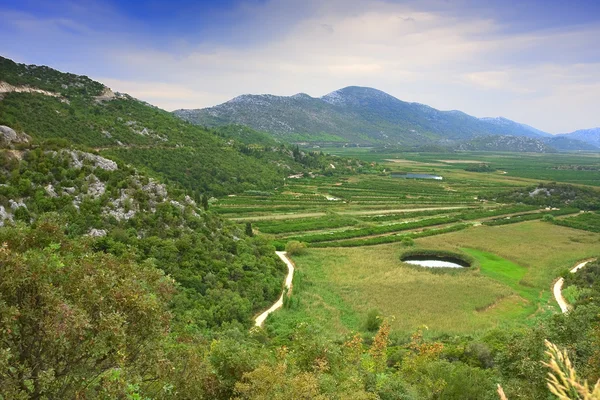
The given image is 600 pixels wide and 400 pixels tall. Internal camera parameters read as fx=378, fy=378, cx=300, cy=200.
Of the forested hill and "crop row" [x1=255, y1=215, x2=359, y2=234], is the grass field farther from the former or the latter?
the forested hill

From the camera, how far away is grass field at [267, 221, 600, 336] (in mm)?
38125

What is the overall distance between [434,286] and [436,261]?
14.1 metres

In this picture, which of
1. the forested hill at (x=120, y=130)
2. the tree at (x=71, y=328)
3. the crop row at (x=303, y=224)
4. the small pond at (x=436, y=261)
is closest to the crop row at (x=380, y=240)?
the small pond at (x=436, y=261)

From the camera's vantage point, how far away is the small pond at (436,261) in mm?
57469

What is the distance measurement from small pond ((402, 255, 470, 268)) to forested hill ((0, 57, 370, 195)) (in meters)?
47.6

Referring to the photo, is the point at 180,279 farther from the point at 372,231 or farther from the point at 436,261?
the point at 372,231

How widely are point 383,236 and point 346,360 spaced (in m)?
48.2

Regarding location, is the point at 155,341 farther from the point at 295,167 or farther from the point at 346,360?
the point at 295,167

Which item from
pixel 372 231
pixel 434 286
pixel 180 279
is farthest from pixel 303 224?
pixel 180 279

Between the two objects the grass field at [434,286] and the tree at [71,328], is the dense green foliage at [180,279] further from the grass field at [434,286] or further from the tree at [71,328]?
the grass field at [434,286]

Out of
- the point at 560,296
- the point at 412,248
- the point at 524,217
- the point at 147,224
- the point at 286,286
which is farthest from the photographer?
the point at 524,217

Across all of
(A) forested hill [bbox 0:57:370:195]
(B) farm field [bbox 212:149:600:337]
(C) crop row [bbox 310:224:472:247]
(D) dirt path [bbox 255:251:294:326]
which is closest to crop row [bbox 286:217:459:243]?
(B) farm field [bbox 212:149:600:337]

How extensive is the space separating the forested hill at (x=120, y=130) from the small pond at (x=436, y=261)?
47.6 meters

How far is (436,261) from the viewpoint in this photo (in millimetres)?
59781
